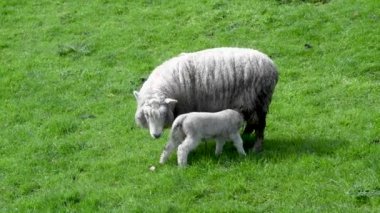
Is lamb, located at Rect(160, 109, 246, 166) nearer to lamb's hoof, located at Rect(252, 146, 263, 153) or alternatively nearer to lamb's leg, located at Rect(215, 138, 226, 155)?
lamb's leg, located at Rect(215, 138, 226, 155)

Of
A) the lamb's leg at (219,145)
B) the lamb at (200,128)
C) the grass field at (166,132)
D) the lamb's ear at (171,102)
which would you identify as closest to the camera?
the grass field at (166,132)

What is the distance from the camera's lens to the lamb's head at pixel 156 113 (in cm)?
1220

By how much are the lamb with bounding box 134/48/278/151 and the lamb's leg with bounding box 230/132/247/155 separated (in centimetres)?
46

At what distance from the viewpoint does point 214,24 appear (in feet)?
70.8

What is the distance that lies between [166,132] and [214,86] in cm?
248

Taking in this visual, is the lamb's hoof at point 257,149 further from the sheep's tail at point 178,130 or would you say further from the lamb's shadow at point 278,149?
the sheep's tail at point 178,130

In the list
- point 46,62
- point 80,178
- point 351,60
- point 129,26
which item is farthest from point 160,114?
point 129,26

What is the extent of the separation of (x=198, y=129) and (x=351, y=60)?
24.3 feet

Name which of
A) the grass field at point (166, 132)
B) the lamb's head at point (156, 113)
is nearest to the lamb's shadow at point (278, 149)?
the grass field at point (166, 132)

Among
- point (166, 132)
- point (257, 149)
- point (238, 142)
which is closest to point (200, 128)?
point (238, 142)

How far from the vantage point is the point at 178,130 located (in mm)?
12062

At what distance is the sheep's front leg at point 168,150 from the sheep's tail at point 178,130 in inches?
5.8

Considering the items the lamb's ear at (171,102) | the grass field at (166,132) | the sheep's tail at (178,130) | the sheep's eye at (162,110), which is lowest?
the grass field at (166,132)

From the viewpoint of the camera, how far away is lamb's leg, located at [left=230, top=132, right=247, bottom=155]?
12281 mm
